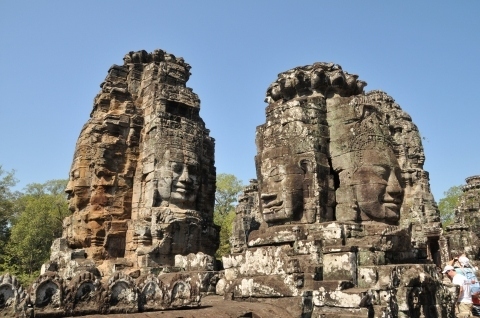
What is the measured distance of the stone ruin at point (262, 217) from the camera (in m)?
5.71

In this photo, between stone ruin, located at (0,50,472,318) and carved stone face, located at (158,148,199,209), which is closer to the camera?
stone ruin, located at (0,50,472,318)

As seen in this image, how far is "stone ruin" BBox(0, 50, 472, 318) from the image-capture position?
18.7ft

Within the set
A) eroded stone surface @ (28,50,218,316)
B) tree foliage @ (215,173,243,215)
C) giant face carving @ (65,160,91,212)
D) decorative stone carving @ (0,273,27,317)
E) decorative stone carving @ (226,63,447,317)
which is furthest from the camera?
tree foliage @ (215,173,243,215)

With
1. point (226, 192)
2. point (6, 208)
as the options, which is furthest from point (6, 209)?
point (226, 192)

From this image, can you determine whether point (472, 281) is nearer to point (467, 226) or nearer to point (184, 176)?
point (184, 176)

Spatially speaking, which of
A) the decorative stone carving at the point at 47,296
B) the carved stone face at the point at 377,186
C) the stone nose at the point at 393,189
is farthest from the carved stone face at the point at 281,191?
the decorative stone carving at the point at 47,296

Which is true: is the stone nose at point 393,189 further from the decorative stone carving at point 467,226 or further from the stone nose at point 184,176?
the decorative stone carving at point 467,226

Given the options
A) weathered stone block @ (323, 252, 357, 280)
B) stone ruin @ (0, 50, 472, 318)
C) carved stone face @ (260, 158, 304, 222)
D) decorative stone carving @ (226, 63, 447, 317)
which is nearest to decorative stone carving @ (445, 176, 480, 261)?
stone ruin @ (0, 50, 472, 318)

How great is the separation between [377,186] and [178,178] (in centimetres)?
712

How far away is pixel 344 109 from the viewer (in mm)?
7914

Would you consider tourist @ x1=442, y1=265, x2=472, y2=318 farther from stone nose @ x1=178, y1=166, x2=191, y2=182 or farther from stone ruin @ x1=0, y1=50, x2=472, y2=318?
stone nose @ x1=178, y1=166, x2=191, y2=182

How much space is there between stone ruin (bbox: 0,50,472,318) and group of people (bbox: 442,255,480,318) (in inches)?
34.9

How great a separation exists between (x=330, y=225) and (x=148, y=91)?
1034 cm

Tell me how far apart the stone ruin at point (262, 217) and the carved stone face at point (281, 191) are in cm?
2
